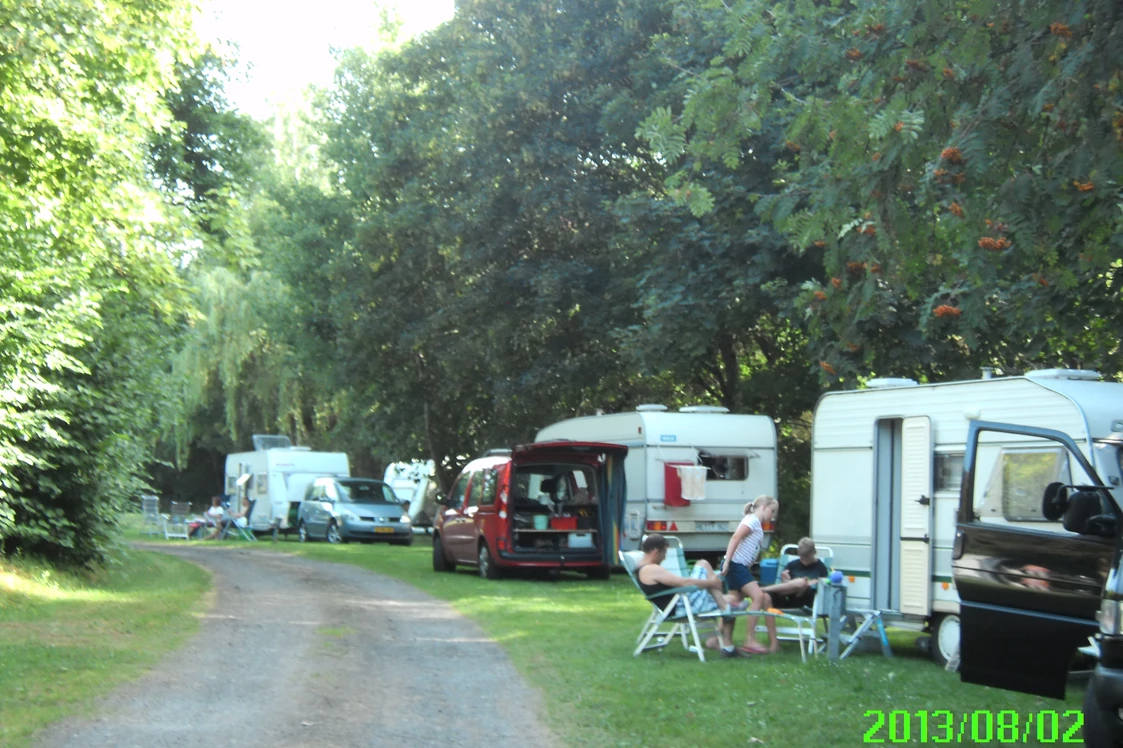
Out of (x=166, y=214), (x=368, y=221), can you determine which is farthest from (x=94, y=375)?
(x=368, y=221)

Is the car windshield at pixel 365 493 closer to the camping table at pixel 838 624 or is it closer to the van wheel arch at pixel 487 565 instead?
the van wheel arch at pixel 487 565

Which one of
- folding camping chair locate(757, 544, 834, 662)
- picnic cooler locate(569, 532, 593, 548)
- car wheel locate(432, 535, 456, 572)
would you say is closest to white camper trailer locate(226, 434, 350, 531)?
car wheel locate(432, 535, 456, 572)

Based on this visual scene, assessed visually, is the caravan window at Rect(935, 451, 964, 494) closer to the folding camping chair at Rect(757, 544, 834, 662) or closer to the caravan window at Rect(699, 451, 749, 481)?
the folding camping chair at Rect(757, 544, 834, 662)

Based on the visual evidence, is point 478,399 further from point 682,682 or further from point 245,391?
point 682,682

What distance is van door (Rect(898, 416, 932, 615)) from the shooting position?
36.4 ft

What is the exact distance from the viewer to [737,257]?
2027cm

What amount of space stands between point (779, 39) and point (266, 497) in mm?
28007

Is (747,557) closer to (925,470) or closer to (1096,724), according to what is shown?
(925,470)

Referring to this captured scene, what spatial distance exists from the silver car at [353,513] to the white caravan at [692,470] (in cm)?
1128

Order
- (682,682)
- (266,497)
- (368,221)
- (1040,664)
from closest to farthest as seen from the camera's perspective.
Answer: (1040,664), (682,682), (368,221), (266,497)

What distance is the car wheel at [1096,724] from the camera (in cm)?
595

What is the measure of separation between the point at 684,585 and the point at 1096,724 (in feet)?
14.8

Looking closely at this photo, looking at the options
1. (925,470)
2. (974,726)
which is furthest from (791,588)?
(974,726)

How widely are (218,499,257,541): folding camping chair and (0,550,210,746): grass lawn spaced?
15.6m
